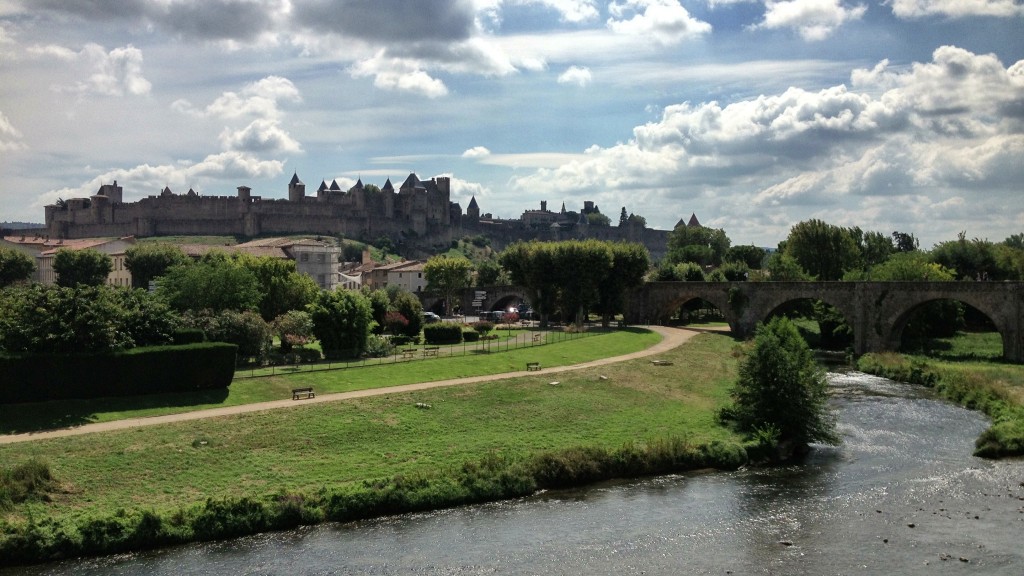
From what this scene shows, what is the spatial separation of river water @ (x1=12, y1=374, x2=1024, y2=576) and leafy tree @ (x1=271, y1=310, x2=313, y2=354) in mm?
20200

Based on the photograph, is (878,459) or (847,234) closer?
(878,459)

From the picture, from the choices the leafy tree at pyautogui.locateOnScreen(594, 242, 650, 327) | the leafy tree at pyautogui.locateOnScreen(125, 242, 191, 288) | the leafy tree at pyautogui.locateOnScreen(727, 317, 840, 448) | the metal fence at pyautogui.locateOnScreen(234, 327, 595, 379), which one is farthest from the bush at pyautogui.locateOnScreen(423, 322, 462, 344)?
the leafy tree at pyautogui.locateOnScreen(125, 242, 191, 288)

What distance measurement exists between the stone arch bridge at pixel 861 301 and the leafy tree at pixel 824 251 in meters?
20.1

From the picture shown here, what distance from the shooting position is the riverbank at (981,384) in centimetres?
2814

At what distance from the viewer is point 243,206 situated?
150 metres

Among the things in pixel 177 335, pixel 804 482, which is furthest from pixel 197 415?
pixel 804 482

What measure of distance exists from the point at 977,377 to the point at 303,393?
28.5 metres

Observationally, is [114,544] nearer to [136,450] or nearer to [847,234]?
[136,450]

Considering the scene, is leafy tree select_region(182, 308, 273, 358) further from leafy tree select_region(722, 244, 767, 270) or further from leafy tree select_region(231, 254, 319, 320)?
leafy tree select_region(722, 244, 767, 270)

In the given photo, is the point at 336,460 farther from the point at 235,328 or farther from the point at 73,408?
the point at 235,328

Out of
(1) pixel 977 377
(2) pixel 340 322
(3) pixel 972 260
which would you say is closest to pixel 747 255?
(3) pixel 972 260

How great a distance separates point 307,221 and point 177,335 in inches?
4817

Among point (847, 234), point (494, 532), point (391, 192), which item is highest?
point (391, 192)

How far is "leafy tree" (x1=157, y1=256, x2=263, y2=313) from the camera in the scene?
4181 cm
